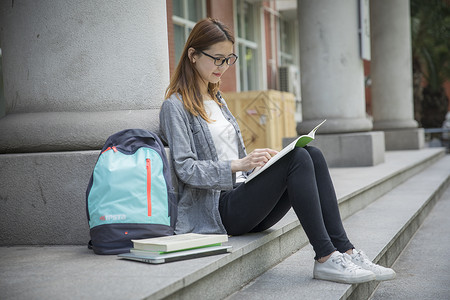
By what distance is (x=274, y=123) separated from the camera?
11344 millimetres

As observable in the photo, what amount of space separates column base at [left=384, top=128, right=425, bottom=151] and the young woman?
911 centimetres

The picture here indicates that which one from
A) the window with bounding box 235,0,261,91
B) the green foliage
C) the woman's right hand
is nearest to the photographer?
the woman's right hand

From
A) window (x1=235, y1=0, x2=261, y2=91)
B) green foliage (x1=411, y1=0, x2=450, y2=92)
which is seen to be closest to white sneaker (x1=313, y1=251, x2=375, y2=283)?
window (x1=235, y1=0, x2=261, y2=91)

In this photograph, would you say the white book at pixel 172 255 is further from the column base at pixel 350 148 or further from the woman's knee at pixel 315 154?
the column base at pixel 350 148

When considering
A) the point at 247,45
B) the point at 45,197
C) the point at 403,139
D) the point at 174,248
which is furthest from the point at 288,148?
the point at 247,45

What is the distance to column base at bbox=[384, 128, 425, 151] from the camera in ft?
38.4

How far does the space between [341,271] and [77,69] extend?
1.89 meters

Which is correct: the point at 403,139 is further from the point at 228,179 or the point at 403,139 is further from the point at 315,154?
the point at 228,179

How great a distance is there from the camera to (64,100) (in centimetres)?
344

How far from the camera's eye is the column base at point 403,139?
1171 centimetres

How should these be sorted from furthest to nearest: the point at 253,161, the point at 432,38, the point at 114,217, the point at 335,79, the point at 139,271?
1. the point at 432,38
2. the point at 335,79
3. the point at 253,161
4. the point at 114,217
5. the point at 139,271

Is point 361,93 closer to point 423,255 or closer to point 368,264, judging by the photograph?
point 423,255

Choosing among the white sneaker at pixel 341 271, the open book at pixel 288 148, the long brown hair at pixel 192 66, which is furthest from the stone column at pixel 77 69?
the white sneaker at pixel 341 271

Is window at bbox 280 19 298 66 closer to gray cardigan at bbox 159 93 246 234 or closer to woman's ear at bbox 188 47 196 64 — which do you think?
woman's ear at bbox 188 47 196 64
